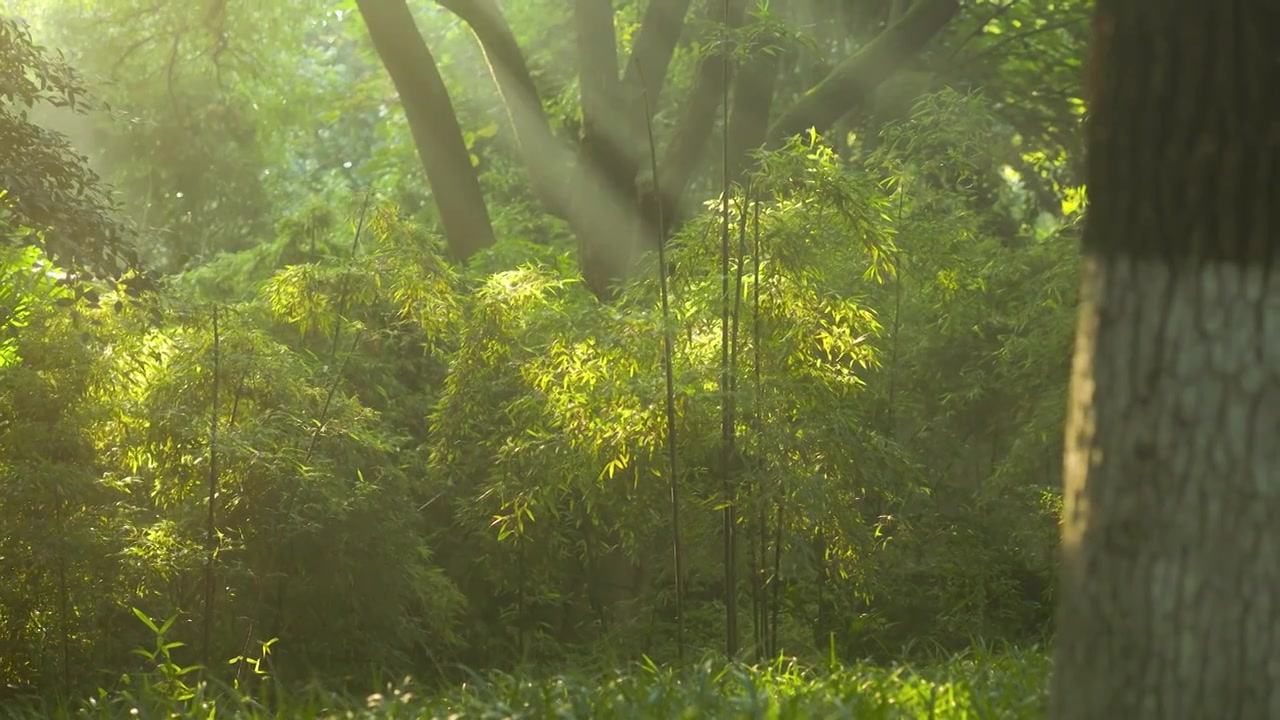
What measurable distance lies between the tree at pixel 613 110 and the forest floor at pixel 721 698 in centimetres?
493

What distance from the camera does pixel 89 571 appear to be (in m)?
6.37

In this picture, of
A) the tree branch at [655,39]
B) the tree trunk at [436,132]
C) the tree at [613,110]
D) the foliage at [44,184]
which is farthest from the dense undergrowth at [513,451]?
the tree branch at [655,39]

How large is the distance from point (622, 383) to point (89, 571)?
260cm

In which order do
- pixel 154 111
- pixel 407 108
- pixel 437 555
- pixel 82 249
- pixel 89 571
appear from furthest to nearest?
pixel 154 111 < pixel 407 108 < pixel 437 555 < pixel 89 571 < pixel 82 249

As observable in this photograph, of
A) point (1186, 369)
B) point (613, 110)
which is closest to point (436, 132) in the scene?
point (613, 110)

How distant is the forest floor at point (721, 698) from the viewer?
333 centimetres

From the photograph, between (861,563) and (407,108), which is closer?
(861,563)

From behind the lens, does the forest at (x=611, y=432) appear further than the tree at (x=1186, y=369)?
Yes

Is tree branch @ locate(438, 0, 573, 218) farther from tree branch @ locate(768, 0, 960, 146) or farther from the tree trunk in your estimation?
tree branch @ locate(768, 0, 960, 146)

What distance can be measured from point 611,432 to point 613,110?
367cm

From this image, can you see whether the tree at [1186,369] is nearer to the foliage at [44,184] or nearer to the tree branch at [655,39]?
the foliage at [44,184]

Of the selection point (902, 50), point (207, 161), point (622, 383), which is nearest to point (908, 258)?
point (622, 383)

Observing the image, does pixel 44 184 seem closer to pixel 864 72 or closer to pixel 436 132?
pixel 436 132

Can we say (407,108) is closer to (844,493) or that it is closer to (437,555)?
(437,555)
